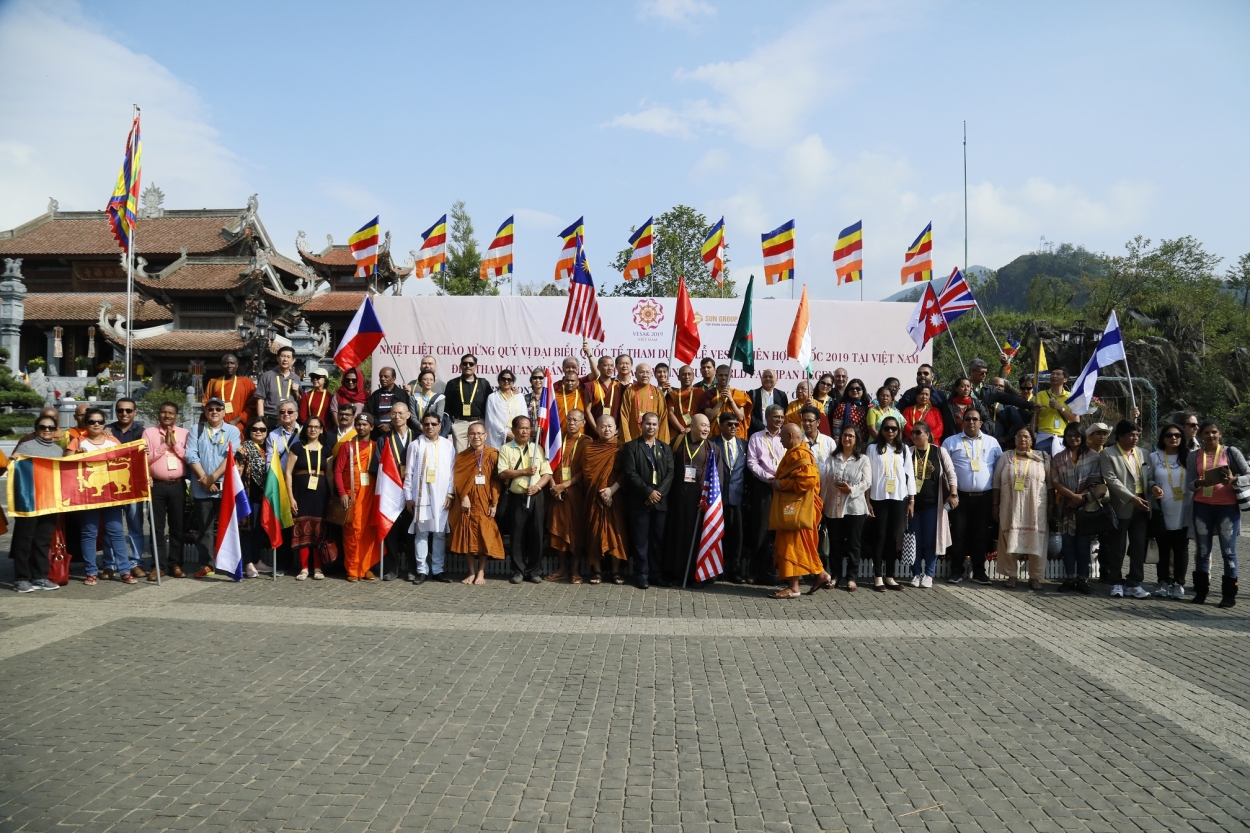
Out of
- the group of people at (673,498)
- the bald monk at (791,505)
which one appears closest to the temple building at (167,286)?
the group of people at (673,498)

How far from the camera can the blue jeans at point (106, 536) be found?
29.0 ft

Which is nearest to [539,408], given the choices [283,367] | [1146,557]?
[283,367]

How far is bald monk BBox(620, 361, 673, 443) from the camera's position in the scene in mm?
10375

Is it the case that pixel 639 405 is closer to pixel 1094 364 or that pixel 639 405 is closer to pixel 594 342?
pixel 594 342

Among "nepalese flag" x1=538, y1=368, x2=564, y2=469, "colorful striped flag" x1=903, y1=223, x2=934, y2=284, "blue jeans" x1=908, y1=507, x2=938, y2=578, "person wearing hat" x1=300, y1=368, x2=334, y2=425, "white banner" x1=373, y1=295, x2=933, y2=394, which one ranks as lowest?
"blue jeans" x1=908, y1=507, x2=938, y2=578

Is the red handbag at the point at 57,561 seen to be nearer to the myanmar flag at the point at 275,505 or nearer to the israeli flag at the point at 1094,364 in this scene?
the myanmar flag at the point at 275,505

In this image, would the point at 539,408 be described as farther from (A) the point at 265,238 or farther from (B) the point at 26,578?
(A) the point at 265,238

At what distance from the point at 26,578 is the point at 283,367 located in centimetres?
362

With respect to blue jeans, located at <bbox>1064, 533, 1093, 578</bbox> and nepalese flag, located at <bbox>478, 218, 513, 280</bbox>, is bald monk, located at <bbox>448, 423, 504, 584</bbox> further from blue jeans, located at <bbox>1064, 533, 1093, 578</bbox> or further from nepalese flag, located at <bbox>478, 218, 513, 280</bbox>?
nepalese flag, located at <bbox>478, 218, 513, 280</bbox>

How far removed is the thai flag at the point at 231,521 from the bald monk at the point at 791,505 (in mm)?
5804

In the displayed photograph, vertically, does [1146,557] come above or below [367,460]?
below

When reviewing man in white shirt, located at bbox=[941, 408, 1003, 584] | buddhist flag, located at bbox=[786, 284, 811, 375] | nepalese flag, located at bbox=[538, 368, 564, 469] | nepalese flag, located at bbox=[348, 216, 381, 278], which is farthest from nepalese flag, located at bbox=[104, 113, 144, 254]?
man in white shirt, located at bbox=[941, 408, 1003, 584]

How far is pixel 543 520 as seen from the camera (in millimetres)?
9477

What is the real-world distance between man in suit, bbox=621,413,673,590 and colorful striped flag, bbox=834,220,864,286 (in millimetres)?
8163
